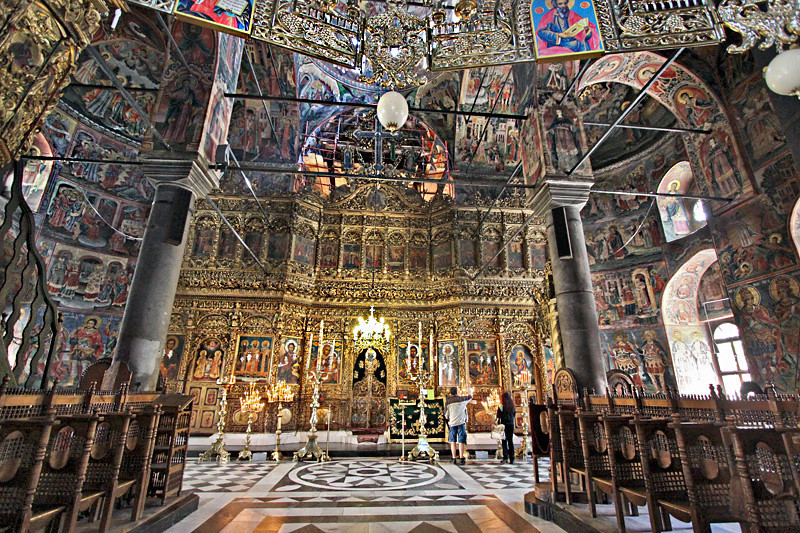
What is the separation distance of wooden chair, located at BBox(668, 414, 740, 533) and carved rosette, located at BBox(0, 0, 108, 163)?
227 inches

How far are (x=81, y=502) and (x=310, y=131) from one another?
51.7ft

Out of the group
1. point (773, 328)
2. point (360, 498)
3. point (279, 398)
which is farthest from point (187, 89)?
point (773, 328)

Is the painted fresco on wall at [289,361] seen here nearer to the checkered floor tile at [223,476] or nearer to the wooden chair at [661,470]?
the checkered floor tile at [223,476]

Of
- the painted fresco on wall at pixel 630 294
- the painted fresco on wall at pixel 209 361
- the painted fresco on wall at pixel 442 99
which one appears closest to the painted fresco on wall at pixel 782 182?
the painted fresco on wall at pixel 630 294

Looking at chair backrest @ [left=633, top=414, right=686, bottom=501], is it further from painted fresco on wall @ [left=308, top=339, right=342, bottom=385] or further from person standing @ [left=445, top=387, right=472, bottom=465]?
painted fresco on wall @ [left=308, top=339, right=342, bottom=385]

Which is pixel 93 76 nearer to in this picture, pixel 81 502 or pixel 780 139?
pixel 81 502

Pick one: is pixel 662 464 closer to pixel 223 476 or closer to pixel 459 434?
pixel 459 434

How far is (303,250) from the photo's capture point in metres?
13.3

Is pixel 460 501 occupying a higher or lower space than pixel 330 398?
lower

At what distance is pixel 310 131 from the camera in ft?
53.2

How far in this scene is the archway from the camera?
40.4ft

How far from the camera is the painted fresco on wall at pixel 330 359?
1210cm

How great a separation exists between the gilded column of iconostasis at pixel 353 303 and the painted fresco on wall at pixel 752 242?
4.56 meters

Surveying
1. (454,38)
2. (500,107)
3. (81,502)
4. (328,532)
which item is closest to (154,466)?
(81,502)
